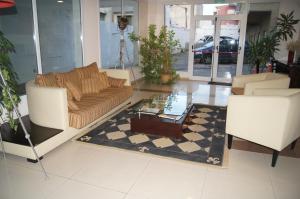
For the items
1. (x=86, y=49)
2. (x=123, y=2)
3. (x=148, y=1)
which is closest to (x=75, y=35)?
(x=86, y=49)

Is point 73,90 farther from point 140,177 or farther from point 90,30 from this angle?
point 90,30

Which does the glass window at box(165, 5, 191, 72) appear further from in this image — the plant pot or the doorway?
the plant pot

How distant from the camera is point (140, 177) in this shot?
8.28 feet

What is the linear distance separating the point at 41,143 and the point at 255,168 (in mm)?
2492

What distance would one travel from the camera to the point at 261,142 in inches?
109

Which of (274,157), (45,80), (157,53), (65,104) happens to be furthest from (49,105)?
(157,53)

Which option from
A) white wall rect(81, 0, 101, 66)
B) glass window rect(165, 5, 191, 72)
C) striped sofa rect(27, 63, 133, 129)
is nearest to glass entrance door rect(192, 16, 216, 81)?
glass window rect(165, 5, 191, 72)

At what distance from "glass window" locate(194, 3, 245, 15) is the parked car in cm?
78

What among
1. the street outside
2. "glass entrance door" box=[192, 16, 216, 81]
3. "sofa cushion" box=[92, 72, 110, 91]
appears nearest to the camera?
"sofa cushion" box=[92, 72, 110, 91]

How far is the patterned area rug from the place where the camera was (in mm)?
2986

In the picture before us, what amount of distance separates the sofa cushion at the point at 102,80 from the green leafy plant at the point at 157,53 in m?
2.63

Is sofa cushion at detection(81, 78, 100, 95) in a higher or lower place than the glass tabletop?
higher

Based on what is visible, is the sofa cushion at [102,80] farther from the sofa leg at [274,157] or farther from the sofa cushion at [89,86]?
the sofa leg at [274,157]

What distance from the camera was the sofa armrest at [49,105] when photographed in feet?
9.83
